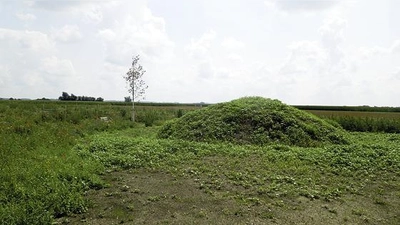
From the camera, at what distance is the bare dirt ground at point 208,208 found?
190 inches

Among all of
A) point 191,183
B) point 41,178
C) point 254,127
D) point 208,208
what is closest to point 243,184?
point 191,183

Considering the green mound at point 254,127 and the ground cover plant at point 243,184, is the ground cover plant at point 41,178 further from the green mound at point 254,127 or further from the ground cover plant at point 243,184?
the green mound at point 254,127

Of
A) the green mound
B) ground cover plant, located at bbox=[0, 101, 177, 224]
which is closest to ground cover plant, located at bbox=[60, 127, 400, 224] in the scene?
ground cover plant, located at bbox=[0, 101, 177, 224]

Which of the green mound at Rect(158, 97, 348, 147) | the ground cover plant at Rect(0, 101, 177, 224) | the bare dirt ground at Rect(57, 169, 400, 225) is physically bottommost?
the bare dirt ground at Rect(57, 169, 400, 225)

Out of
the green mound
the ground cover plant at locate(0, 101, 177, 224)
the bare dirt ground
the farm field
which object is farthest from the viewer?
the green mound

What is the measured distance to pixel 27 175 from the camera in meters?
6.04

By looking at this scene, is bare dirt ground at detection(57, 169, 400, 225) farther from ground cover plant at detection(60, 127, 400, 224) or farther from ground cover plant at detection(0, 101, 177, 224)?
ground cover plant at detection(0, 101, 177, 224)

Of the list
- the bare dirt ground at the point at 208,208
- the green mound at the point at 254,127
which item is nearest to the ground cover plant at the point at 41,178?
the bare dirt ground at the point at 208,208

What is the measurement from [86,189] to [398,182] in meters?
6.45

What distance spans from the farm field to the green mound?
140 cm

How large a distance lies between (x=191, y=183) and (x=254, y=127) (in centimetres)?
619

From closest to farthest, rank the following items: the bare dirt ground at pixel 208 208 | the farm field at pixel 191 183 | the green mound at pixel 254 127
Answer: the bare dirt ground at pixel 208 208, the farm field at pixel 191 183, the green mound at pixel 254 127

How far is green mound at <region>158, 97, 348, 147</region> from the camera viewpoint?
38.0ft

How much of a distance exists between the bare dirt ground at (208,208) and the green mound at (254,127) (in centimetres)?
521
